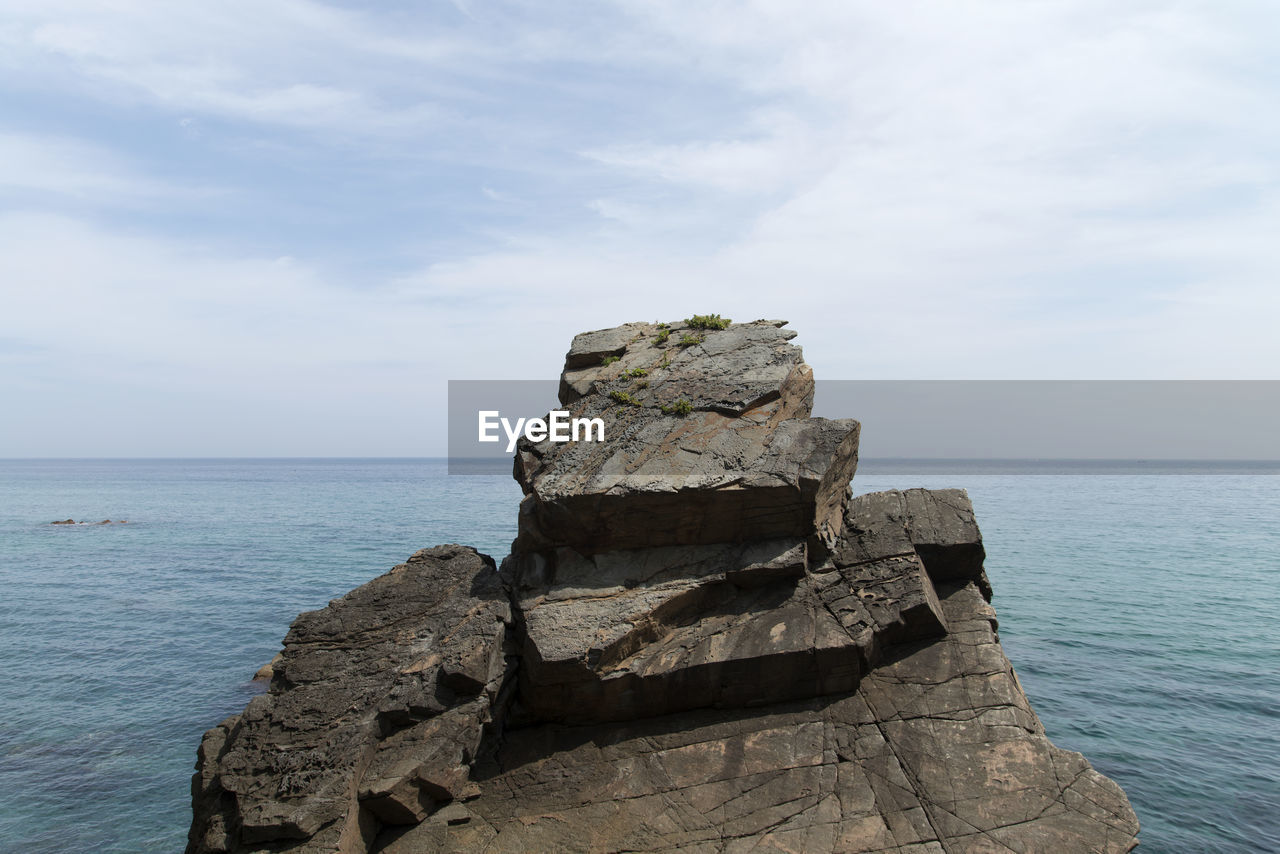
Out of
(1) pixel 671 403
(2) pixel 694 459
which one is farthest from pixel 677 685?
(1) pixel 671 403

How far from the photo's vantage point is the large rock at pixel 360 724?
37.0 feet

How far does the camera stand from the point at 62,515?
86.0m

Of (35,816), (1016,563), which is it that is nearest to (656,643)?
(35,816)

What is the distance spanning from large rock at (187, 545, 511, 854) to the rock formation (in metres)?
0.04

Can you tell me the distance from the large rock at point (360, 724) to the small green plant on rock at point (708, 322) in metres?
9.11

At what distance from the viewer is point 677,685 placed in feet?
44.3

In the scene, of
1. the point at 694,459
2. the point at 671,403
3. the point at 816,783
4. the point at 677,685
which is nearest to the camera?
the point at 816,783

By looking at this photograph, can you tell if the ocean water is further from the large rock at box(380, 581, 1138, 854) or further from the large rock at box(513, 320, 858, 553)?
the large rock at box(513, 320, 858, 553)

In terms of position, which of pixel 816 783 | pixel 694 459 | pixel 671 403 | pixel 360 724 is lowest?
pixel 816 783

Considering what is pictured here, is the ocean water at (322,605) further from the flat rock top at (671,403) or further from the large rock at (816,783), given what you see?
the flat rock top at (671,403)

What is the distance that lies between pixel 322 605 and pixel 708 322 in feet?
91.6

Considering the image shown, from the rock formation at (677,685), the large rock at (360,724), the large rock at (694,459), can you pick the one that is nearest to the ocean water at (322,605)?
the rock formation at (677,685)

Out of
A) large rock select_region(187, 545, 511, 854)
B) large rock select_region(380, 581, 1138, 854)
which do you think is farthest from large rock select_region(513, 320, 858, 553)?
large rock select_region(380, 581, 1138, 854)

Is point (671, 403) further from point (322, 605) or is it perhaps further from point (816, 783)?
point (322, 605)
